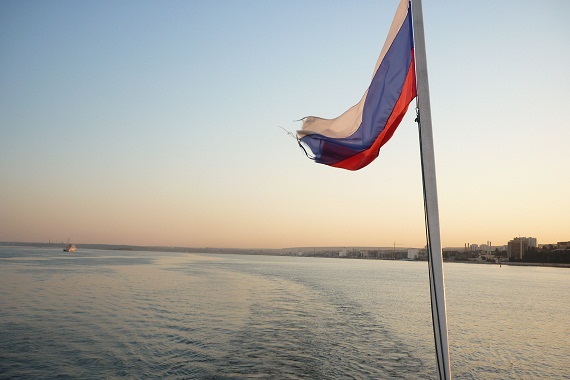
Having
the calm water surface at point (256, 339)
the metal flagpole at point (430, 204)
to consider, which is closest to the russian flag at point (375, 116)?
the metal flagpole at point (430, 204)

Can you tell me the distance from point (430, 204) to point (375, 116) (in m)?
1.67

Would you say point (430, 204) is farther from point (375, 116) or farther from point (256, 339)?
point (256, 339)

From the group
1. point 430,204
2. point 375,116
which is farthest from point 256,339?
point 430,204

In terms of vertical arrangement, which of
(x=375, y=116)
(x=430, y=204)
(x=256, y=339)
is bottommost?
(x=256, y=339)

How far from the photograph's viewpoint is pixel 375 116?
5.38m

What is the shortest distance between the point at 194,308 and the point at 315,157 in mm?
20344

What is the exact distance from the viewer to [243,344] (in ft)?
49.3

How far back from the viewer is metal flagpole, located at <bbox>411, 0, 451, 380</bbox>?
394cm

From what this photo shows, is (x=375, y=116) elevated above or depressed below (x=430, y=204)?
above

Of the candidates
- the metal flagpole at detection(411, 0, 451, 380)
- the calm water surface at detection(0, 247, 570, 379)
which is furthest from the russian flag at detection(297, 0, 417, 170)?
the calm water surface at detection(0, 247, 570, 379)

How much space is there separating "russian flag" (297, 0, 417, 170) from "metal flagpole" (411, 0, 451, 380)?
A: 37cm

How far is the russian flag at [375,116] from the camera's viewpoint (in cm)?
498

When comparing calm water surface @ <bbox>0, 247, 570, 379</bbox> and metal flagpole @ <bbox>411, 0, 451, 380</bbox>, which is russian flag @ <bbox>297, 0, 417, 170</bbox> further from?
calm water surface @ <bbox>0, 247, 570, 379</bbox>

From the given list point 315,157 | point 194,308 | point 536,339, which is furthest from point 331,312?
point 315,157
